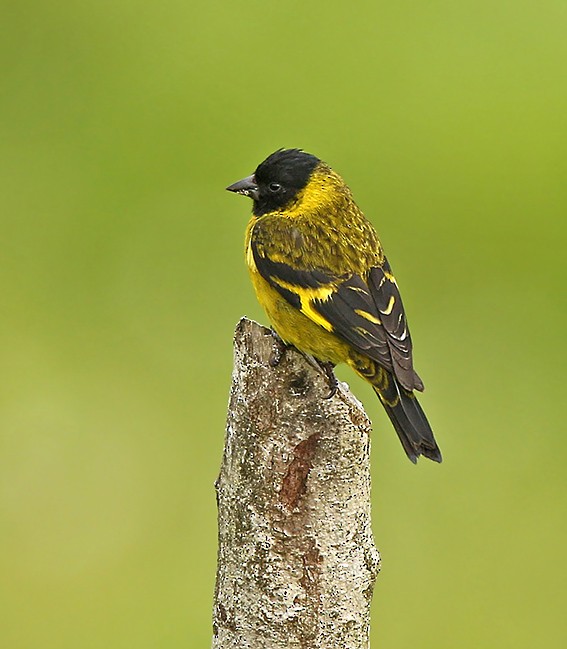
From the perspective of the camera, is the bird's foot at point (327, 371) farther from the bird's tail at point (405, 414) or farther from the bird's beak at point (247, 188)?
the bird's beak at point (247, 188)

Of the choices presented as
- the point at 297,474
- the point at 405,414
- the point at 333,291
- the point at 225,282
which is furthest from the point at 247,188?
the point at 225,282

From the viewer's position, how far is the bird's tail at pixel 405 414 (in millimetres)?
3887

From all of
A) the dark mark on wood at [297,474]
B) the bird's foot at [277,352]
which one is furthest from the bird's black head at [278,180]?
the dark mark on wood at [297,474]

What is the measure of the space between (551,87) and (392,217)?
220cm

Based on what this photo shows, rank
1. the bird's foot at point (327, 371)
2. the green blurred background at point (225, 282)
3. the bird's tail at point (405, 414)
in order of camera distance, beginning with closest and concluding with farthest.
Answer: the bird's foot at point (327, 371), the bird's tail at point (405, 414), the green blurred background at point (225, 282)

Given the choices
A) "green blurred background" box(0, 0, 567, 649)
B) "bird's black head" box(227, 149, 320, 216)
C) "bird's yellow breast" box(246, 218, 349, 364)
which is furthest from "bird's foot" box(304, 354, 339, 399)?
"green blurred background" box(0, 0, 567, 649)

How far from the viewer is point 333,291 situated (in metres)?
4.07

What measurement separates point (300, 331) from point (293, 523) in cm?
91

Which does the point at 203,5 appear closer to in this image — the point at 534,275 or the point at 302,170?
the point at 534,275

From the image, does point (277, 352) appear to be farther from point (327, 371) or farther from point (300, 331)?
point (300, 331)

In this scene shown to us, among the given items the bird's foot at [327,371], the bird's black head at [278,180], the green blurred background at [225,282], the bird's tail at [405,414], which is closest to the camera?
the bird's foot at [327,371]

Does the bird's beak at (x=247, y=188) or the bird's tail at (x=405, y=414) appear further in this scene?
the bird's beak at (x=247, y=188)

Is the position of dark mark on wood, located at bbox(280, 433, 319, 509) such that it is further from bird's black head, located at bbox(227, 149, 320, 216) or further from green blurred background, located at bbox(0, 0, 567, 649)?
green blurred background, located at bbox(0, 0, 567, 649)

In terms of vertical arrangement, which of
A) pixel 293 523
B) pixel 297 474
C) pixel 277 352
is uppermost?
pixel 277 352
